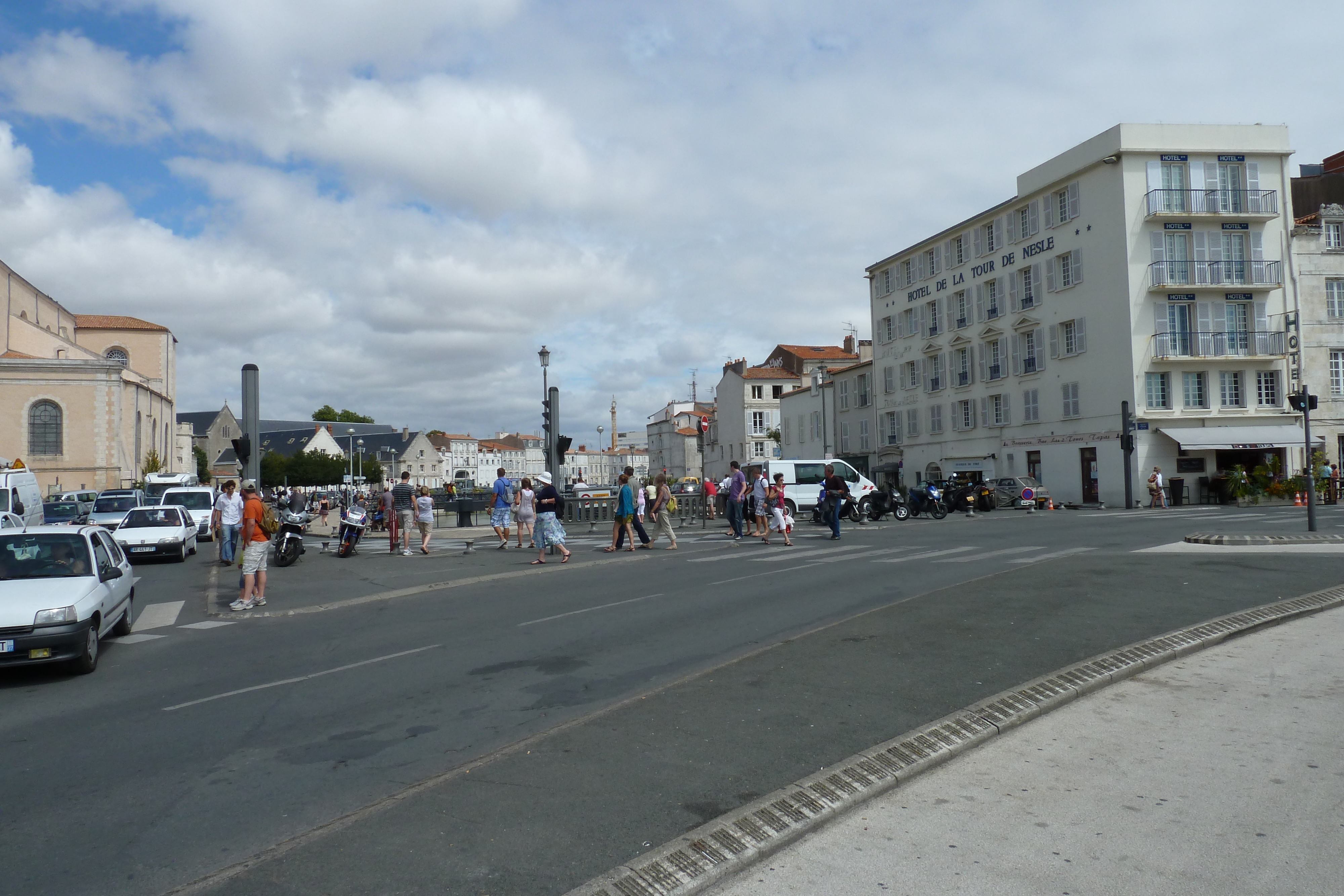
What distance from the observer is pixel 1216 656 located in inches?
304

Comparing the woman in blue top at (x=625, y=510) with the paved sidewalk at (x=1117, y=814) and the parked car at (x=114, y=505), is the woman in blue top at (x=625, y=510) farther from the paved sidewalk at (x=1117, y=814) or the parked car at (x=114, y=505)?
the paved sidewalk at (x=1117, y=814)

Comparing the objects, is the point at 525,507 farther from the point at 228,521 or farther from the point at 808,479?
the point at 808,479

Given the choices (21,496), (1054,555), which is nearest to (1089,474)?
(1054,555)

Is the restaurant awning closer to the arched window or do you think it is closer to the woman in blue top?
the woman in blue top

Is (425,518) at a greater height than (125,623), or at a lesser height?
greater

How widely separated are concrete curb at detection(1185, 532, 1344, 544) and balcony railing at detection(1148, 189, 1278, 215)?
26.3 meters

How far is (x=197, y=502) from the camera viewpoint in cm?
3016

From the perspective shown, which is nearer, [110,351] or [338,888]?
[338,888]

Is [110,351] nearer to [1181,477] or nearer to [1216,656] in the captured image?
[1181,477]

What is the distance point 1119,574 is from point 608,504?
21.3 metres

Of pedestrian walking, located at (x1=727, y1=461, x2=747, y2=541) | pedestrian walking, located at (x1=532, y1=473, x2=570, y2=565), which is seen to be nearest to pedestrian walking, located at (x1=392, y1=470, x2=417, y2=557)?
pedestrian walking, located at (x1=532, y1=473, x2=570, y2=565)

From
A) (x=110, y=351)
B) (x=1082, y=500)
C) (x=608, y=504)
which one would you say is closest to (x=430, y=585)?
(x=608, y=504)

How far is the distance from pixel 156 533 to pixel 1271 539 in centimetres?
2262

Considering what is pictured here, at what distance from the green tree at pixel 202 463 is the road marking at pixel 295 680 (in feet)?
370
